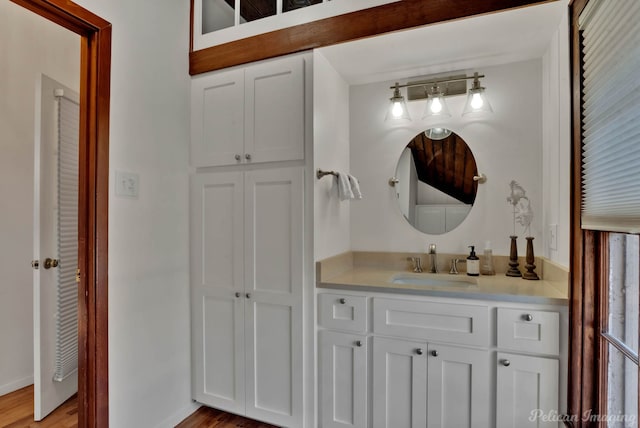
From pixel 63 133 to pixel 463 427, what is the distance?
2704 millimetres

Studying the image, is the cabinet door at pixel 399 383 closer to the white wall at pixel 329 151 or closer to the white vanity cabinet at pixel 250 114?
the white wall at pixel 329 151

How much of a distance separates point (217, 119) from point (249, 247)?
79 cm

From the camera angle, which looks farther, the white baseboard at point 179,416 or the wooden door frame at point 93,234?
the white baseboard at point 179,416

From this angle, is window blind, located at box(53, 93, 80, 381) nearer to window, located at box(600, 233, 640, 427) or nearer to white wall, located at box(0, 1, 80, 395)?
white wall, located at box(0, 1, 80, 395)

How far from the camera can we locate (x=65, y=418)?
1863 millimetres

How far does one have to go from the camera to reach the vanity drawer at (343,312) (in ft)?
5.31

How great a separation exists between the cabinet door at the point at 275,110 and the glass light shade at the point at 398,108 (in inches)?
27.1

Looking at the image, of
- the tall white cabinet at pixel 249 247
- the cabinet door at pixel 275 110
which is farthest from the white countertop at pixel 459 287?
the cabinet door at pixel 275 110

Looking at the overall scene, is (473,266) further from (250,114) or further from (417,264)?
(250,114)

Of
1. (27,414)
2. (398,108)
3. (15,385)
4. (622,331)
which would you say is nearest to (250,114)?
(398,108)

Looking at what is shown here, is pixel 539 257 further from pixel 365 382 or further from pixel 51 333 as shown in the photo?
pixel 51 333

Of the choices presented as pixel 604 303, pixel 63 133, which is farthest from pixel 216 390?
pixel 604 303

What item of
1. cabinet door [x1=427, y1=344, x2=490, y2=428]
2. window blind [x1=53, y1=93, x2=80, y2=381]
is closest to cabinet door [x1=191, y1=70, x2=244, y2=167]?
window blind [x1=53, y1=93, x2=80, y2=381]

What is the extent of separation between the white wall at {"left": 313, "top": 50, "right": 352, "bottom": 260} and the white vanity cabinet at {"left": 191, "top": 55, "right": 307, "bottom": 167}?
0.32ft
